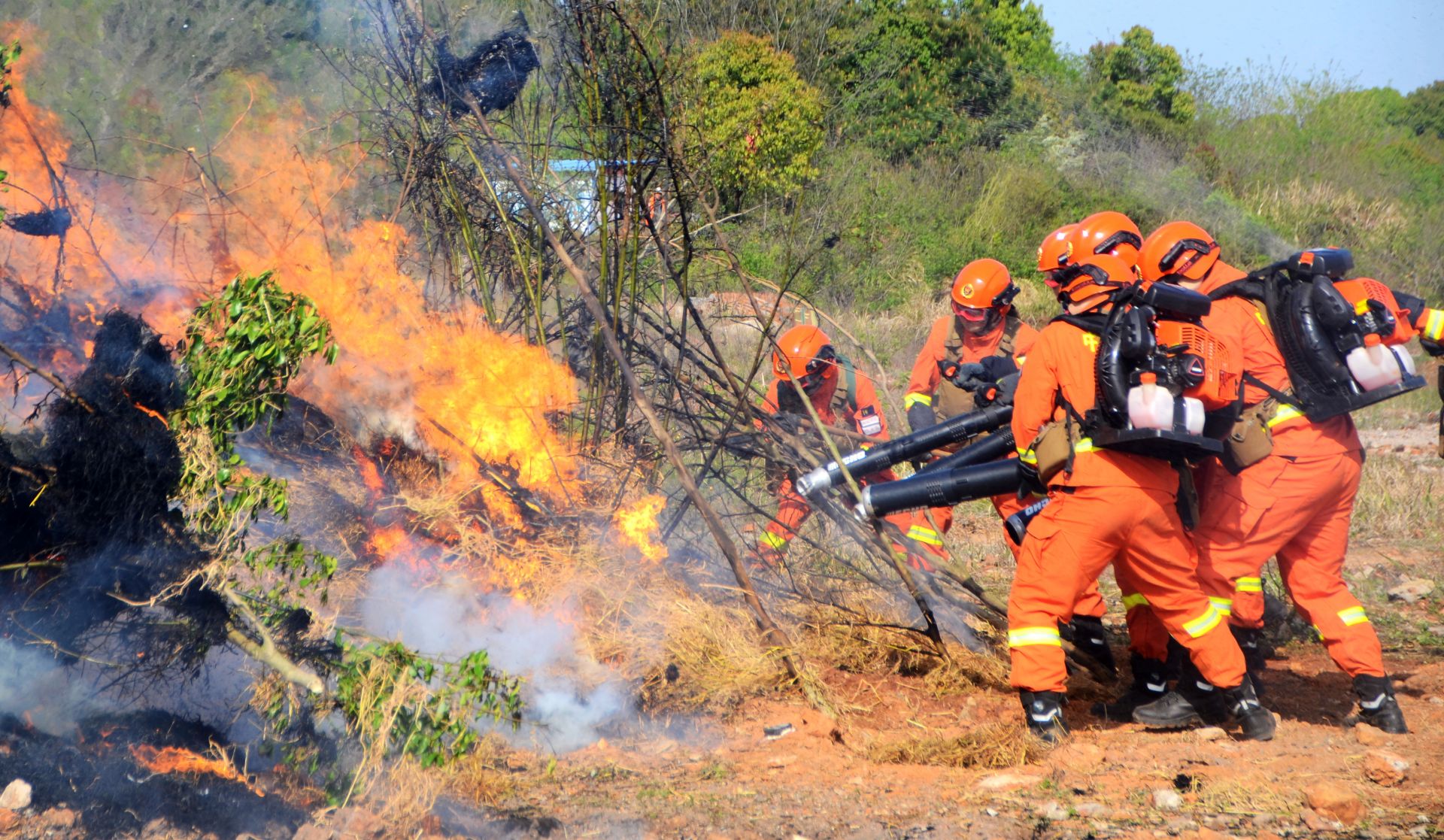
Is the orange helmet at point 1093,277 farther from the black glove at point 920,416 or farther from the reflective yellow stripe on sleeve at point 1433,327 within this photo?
the black glove at point 920,416

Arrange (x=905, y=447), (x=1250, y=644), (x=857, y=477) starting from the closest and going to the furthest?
1. (x=905, y=447)
2. (x=857, y=477)
3. (x=1250, y=644)

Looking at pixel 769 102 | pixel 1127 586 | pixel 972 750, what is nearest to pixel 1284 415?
pixel 1127 586

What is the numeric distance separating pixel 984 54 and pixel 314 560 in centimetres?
1951

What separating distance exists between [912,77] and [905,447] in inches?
651

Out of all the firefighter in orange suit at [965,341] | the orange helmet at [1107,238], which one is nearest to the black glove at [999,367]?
the firefighter in orange suit at [965,341]

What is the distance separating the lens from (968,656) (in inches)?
216

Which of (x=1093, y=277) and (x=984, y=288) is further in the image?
(x=984, y=288)

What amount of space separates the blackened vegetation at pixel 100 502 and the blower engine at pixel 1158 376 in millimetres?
3347

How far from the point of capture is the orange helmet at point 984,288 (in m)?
6.57

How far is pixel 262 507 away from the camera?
3.77 m

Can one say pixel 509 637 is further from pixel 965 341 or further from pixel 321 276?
pixel 965 341

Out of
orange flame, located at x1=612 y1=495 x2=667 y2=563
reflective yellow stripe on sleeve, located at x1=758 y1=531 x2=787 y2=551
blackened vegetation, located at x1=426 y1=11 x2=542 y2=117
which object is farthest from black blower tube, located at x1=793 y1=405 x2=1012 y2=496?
blackened vegetation, located at x1=426 y1=11 x2=542 y2=117

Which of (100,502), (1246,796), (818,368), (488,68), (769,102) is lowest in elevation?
(1246,796)

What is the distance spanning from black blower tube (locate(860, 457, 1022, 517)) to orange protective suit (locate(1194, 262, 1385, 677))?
93 cm
